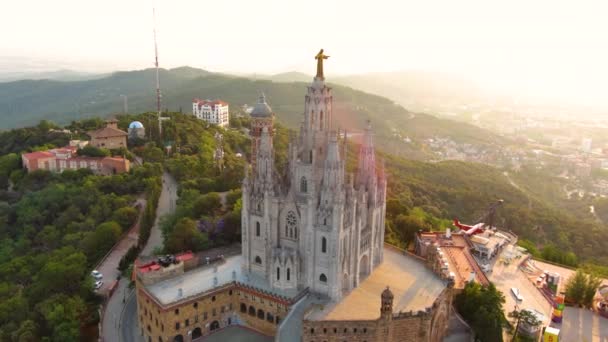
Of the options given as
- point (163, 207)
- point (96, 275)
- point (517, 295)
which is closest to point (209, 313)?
point (96, 275)

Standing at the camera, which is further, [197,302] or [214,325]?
[214,325]

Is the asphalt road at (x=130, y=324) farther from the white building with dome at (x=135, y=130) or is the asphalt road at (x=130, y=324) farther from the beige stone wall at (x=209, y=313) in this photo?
the white building with dome at (x=135, y=130)

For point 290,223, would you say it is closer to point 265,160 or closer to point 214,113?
point 265,160

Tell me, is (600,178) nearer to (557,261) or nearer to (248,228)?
(557,261)

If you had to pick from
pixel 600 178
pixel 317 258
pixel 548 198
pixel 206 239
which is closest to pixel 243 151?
pixel 206 239

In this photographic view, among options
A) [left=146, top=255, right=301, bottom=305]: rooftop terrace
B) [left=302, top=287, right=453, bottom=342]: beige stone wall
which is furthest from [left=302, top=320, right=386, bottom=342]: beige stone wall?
[left=146, top=255, right=301, bottom=305]: rooftop terrace

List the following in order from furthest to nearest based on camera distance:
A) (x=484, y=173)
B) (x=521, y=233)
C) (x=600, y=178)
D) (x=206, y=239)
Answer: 1. (x=600, y=178)
2. (x=484, y=173)
3. (x=521, y=233)
4. (x=206, y=239)
